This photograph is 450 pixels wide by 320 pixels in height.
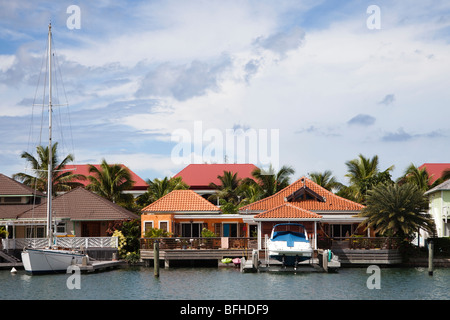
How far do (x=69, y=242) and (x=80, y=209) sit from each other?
5576mm

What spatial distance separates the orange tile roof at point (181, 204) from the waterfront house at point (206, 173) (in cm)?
3233

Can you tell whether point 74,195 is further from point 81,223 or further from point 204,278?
point 204,278

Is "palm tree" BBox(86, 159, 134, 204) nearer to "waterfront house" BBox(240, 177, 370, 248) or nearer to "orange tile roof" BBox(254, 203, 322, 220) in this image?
"waterfront house" BBox(240, 177, 370, 248)

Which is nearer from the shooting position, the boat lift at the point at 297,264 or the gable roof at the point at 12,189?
the boat lift at the point at 297,264

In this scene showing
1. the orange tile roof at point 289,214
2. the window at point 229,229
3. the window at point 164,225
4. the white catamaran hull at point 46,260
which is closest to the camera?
the white catamaran hull at point 46,260

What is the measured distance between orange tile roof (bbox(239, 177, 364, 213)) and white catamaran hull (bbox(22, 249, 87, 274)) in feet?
50.4

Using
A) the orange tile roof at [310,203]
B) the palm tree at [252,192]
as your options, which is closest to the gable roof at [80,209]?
the orange tile roof at [310,203]

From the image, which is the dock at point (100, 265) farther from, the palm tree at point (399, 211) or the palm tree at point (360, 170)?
the palm tree at point (360, 170)

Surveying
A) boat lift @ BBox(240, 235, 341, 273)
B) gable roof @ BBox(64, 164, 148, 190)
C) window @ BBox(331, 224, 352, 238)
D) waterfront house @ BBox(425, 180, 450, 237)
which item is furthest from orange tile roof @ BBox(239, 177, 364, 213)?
gable roof @ BBox(64, 164, 148, 190)

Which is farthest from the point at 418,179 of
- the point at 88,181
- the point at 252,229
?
the point at 88,181

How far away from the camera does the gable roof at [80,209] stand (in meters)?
57.9

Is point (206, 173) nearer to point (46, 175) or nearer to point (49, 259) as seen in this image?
point (46, 175)

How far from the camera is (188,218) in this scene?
58.1m
